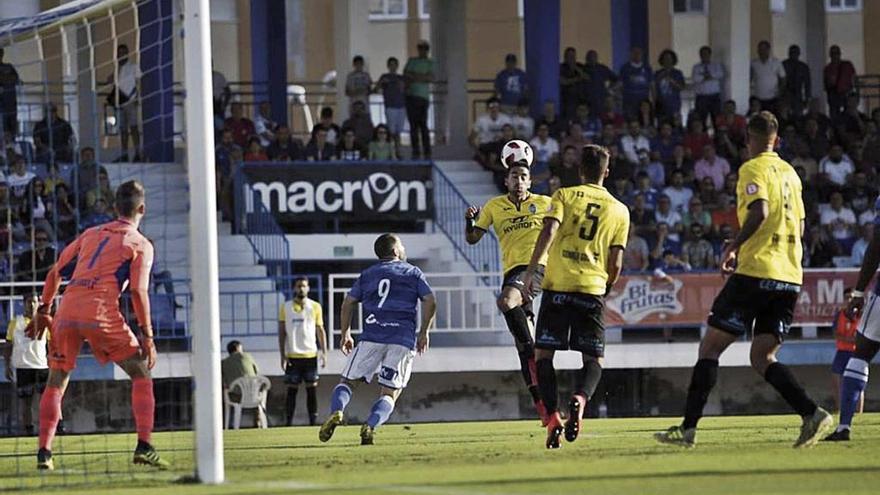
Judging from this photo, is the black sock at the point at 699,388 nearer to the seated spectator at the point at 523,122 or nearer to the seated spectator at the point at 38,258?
the seated spectator at the point at 38,258

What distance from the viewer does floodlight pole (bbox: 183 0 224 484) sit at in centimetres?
1079

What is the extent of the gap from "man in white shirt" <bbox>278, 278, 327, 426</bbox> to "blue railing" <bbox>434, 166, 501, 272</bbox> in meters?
4.07

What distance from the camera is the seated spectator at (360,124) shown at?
29344 mm

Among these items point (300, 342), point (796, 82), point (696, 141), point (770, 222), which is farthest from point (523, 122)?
point (770, 222)

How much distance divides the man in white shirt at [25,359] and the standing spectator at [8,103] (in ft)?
7.38

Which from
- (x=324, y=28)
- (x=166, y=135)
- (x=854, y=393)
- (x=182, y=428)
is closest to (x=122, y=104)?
(x=166, y=135)

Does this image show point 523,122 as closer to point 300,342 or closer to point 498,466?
point 300,342

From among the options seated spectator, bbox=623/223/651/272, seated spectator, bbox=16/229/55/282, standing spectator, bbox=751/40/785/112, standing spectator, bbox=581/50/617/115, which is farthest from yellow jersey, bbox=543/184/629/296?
standing spectator, bbox=751/40/785/112

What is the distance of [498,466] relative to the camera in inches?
453

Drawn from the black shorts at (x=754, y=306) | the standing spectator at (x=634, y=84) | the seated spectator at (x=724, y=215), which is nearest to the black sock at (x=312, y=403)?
the seated spectator at (x=724, y=215)

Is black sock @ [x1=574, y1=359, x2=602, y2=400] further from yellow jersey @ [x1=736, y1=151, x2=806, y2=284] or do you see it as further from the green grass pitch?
yellow jersey @ [x1=736, y1=151, x2=806, y2=284]

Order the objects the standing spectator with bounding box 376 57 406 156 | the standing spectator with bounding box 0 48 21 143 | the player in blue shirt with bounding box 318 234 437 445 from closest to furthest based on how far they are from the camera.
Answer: the player in blue shirt with bounding box 318 234 437 445, the standing spectator with bounding box 0 48 21 143, the standing spectator with bounding box 376 57 406 156

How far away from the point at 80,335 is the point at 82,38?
1434 cm

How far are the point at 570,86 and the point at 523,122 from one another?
4.63 feet
